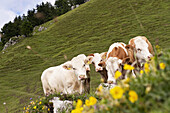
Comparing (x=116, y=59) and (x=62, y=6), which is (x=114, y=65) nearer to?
(x=116, y=59)

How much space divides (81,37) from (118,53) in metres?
31.6

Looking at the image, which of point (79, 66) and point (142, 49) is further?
point (142, 49)

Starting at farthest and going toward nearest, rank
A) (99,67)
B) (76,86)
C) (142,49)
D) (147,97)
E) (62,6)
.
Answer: (62,6)
(76,86)
(142,49)
(99,67)
(147,97)

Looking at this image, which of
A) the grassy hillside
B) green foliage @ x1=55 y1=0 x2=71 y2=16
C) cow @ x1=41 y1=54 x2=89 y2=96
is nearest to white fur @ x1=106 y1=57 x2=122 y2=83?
cow @ x1=41 y1=54 x2=89 y2=96

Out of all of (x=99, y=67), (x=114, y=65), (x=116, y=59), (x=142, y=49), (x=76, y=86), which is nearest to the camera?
(x=114, y=65)

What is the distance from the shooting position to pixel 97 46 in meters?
30.3

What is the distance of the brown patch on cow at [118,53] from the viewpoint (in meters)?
7.33

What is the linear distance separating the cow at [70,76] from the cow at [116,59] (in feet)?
3.02

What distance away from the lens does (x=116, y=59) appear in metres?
6.65

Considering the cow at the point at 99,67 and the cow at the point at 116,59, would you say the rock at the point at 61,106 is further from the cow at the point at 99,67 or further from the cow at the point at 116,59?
the cow at the point at 99,67

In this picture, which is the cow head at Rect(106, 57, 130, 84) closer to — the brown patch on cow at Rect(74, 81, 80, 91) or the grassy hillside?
the brown patch on cow at Rect(74, 81, 80, 91)

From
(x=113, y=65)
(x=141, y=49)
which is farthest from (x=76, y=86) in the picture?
(x=141, y=49)

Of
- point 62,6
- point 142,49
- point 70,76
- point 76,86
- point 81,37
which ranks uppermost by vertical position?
point 62,6

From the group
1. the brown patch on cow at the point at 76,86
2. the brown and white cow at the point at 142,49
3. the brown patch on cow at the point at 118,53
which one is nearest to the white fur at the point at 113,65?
the brown patch on cow at the point at 118,53
